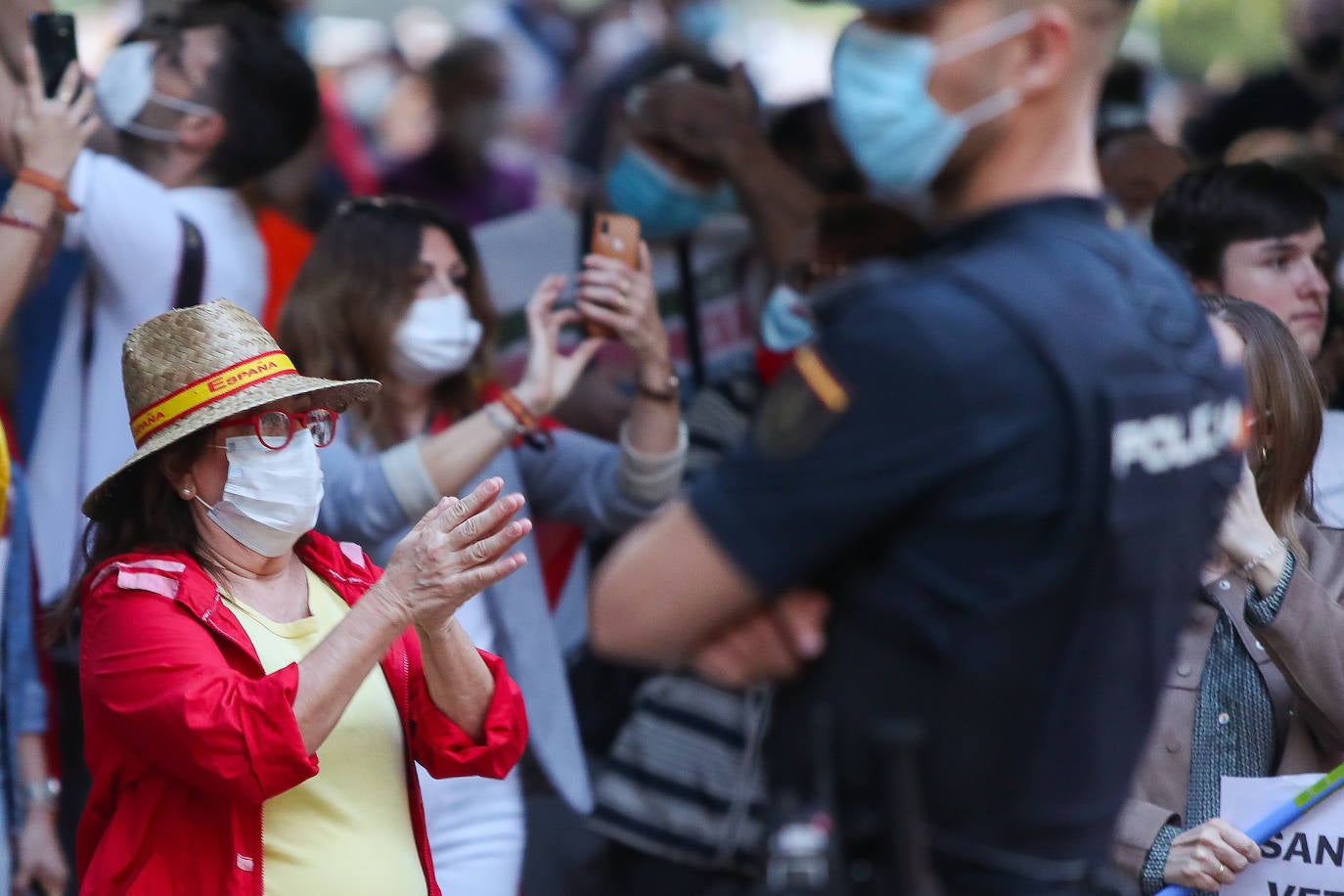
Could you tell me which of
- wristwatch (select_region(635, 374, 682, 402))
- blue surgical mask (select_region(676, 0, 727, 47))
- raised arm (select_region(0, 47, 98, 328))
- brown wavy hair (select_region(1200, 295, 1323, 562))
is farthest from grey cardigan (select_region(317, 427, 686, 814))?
blue surgical mask (select_region(676, 0, 727, 47))

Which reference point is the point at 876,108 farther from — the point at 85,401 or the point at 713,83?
the point at 713,83

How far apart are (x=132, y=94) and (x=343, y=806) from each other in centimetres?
226

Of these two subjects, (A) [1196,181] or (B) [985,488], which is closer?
(B) [985,488]

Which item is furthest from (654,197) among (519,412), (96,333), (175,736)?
(175,736)

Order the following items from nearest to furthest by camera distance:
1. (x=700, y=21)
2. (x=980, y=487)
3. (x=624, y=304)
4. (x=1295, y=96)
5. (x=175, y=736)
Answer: (x=980, y=487) → (x=175, y=736) → (x=624, y=304) → (x=1295, y=96) → (x=700, y=21)

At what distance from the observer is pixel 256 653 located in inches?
107

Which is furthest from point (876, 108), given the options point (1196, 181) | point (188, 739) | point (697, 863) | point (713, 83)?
point (713, 83)

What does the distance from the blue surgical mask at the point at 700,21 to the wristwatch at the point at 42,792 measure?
5.27 meters

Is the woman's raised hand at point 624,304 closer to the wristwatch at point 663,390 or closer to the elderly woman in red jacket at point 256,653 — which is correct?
the wristwatch at point 663,390

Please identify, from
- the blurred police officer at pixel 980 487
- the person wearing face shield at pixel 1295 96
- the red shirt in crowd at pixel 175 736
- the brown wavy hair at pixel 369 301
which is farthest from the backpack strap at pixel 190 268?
the person wearing face shield at pixel 1295 96

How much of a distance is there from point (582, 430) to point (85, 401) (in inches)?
51.7

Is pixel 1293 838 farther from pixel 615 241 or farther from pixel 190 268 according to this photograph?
pixel 190 268

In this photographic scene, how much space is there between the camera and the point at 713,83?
5.18 meters

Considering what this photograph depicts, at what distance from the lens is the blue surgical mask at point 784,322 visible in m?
4.11
